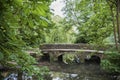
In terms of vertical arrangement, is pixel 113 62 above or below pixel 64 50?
above

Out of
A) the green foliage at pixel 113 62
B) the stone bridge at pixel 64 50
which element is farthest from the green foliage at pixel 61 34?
the green foliage at pixel 113 62

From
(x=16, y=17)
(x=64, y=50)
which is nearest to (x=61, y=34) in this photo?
(x=64, y=50)

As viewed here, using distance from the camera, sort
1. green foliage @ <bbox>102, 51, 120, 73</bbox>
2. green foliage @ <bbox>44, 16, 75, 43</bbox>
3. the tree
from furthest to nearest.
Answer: green foliage @ <bbox>44, 16, 75, 43</bbox> → green foliage @ <bbox>102, 51, 120, 73</bbox> → the tree

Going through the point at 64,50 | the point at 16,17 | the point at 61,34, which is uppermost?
the point at 16,17

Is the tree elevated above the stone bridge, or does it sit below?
above

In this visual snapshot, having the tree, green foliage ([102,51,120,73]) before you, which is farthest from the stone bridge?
the tree

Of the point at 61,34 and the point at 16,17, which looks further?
the point at 61,34

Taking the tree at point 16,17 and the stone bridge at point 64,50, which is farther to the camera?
the stone bridge at point 64,50

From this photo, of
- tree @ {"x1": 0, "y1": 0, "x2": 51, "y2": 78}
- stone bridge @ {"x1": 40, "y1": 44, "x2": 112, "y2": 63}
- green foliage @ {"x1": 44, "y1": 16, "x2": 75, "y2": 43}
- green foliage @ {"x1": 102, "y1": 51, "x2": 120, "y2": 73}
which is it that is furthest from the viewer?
green foliage @ {"x1": 44, "y1": 16, "x2": 75, "y2": 43}

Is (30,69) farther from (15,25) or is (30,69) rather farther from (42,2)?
(42,2)

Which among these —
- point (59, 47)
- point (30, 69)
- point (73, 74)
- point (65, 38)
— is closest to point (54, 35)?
point (65, 38)

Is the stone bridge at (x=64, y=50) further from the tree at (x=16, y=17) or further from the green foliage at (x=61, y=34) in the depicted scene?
the tree at (x=16, y=17)

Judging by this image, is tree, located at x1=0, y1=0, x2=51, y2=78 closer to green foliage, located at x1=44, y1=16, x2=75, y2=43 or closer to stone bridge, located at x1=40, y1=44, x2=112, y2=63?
stone bridge, located at x1=40, y1=44, x2=112, y2=63

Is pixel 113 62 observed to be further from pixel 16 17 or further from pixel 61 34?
pixel 61 34
